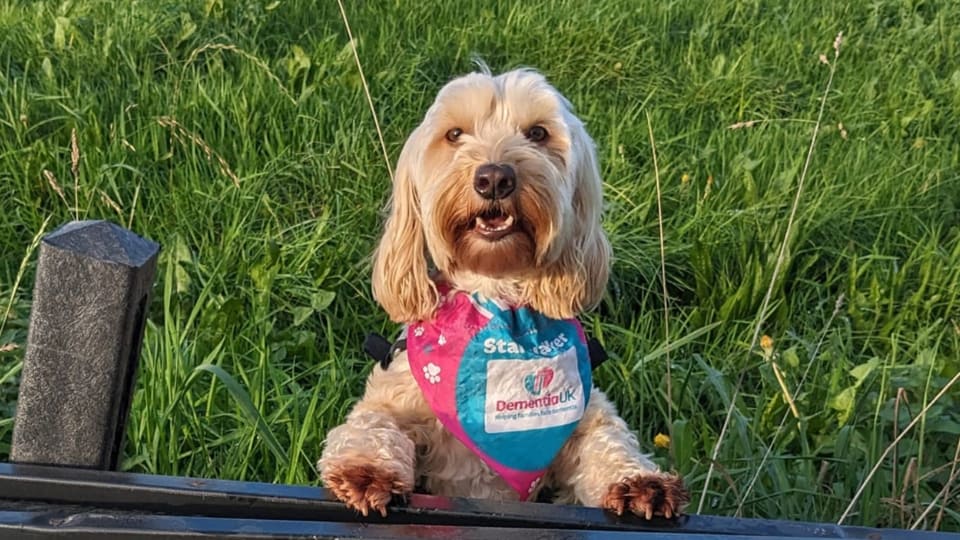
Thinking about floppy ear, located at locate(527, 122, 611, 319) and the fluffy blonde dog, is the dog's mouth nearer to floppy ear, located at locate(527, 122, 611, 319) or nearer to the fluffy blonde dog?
the fluffy blonde dog

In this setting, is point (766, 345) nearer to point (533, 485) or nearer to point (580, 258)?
point (580, 258)

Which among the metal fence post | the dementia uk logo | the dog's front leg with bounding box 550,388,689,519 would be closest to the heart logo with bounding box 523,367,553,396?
the dementia uk logo

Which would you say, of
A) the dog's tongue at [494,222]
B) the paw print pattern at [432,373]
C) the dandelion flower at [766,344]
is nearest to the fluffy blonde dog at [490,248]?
the dog's tongue at [494,222]

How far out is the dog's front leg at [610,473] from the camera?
201 cm

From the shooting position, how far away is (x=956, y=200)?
15.5ft

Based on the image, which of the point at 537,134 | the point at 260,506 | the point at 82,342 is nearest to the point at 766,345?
the point at 537,134

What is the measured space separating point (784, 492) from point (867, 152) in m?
2.58

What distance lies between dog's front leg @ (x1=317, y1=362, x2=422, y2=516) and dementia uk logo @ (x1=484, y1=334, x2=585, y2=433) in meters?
0.21

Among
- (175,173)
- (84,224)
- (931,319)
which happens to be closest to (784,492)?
(931,319)

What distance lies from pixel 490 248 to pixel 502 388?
319 millimetres

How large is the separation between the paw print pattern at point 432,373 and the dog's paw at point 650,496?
0.51 meters

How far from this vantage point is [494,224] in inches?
101

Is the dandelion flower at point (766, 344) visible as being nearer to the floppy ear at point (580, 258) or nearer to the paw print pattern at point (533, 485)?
the floppy ear at point (580, 258)

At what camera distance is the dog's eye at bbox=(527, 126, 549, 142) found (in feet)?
9.04
